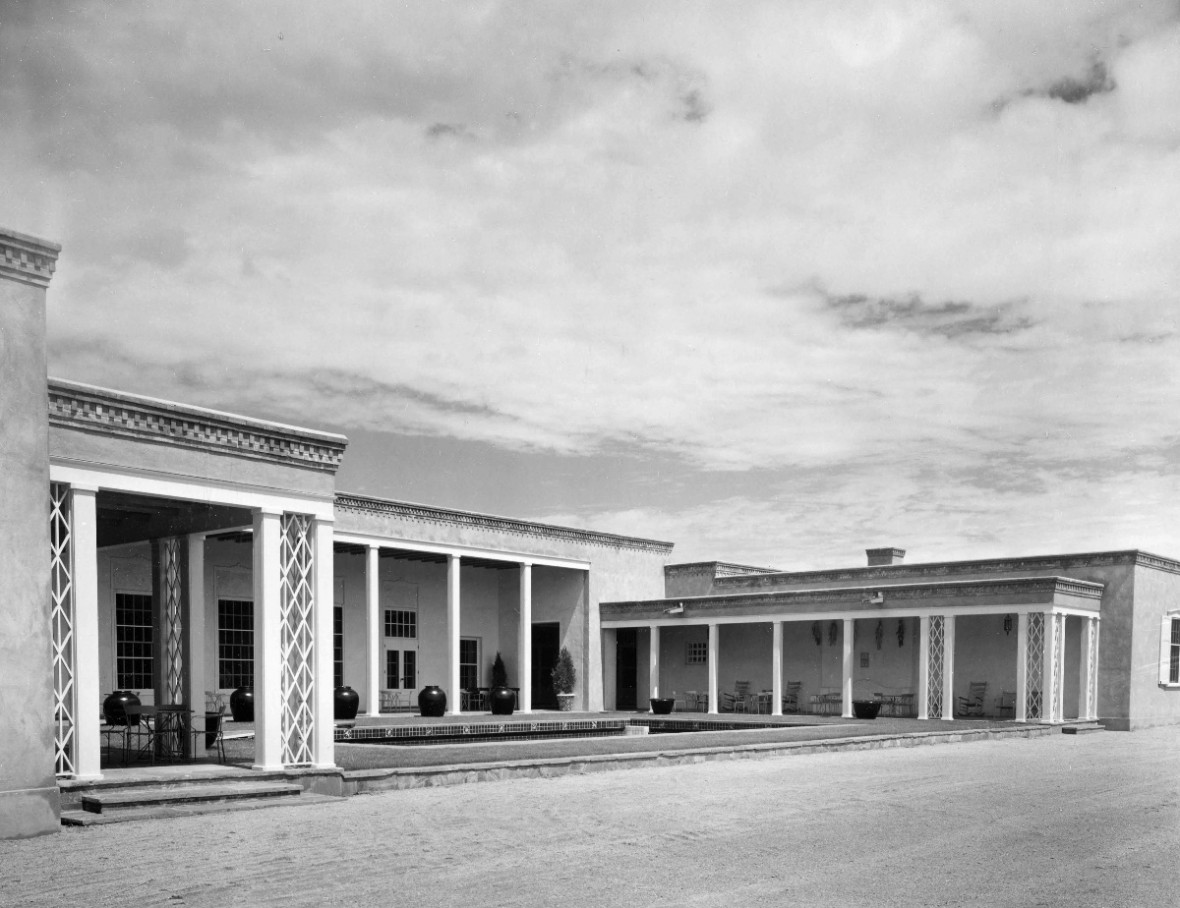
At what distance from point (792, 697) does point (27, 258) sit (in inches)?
1049

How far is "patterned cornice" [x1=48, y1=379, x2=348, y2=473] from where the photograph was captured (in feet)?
35.5

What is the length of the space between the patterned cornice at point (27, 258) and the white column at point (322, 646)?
410cm

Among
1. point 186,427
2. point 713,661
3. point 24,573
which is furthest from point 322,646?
point 713,661

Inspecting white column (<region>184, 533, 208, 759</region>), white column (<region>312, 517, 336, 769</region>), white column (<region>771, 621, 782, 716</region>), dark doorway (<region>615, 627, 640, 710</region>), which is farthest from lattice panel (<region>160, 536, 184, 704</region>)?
dark doorway (<region>615, 627, 640, 710</region>)

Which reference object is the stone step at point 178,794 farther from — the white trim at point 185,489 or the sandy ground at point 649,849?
the white trim at point 185,489

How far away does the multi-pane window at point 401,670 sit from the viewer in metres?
30.8

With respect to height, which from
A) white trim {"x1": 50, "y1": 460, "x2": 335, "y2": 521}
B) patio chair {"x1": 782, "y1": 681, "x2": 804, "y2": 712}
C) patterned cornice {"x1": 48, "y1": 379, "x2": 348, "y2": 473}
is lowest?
patio chair {"x1": 782, "y1": 681, "x2": 804, "y2": 712}

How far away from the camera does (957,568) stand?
30656 millimetres

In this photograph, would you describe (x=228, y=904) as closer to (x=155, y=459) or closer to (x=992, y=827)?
(x=155, y=459)

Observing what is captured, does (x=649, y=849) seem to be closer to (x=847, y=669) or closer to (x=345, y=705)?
(x=345, y=705)

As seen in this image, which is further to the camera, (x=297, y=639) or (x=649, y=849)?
(x=297, y=639)

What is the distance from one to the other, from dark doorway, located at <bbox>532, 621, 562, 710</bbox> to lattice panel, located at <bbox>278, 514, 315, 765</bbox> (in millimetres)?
21964

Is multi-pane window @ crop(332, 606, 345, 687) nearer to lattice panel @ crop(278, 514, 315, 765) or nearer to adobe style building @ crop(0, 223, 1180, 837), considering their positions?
adobe style building @ crop(0, 223, 1180, 837)

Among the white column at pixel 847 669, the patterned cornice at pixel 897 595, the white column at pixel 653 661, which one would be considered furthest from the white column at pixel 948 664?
the white column at pixel 653 661
